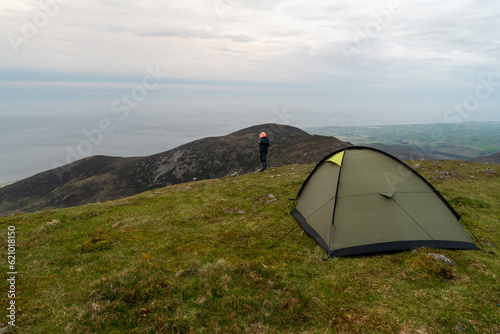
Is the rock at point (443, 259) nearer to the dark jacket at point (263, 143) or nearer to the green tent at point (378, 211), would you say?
the green tent at point (378, 211)

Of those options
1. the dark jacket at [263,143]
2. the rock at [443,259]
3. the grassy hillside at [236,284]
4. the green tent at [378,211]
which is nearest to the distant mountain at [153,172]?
the dark jacket at [263,143]

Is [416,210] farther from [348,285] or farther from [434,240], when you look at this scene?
[348,285]

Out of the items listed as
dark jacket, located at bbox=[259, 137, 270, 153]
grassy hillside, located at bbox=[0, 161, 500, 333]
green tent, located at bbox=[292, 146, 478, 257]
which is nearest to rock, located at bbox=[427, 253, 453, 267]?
grassy hillside, located at bbox=[0, 161, 500, 333]

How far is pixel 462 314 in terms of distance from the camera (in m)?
6.63

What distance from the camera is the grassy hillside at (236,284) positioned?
632 cm

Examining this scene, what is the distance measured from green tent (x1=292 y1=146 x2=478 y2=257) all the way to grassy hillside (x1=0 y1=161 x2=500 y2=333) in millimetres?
513

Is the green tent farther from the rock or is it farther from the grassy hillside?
the rock

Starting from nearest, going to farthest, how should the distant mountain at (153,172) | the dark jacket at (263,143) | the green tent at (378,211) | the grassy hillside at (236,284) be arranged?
1. the grassy hillside at (236,284)
2. the green tent at (378,211)
3. the dark jacket at (263,143)
4. the distant mountain at (153,172)

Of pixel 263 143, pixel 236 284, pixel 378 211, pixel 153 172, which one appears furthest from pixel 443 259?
pixel 153 172

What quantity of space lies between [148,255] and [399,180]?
1177cm

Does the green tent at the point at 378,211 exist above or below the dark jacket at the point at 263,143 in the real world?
below

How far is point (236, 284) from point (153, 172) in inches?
4491

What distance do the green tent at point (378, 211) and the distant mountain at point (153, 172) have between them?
72.0 m

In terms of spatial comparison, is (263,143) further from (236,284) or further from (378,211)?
(236,284)
